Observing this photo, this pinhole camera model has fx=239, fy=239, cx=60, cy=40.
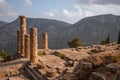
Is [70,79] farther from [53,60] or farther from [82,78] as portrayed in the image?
[53,60]

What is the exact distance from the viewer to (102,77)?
9.98 meters

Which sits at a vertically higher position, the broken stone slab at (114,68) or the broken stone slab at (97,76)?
the broken stone slab at (114,68)

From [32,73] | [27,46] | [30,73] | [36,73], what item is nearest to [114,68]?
[36,73]

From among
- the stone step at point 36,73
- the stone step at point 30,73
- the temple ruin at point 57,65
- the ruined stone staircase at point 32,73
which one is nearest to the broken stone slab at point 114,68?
the temple ruin at point 57,65

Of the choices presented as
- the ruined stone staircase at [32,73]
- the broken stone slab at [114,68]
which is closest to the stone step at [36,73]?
the ruined stone staircase at [32,73]

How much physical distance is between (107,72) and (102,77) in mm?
416

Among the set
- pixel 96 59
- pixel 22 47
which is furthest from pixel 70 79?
pixel 22 47

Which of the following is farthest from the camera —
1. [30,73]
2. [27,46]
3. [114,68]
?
[27,46]

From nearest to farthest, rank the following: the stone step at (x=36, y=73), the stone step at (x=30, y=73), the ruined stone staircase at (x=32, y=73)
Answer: the stone step at (x=36, y=73) < the ruined stone staircase at (x=32, y=73) < the stone step at (x=30, y=73)

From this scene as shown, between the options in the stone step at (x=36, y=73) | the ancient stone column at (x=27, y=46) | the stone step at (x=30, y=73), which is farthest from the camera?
the ancient stone column at (x=27, y=46)

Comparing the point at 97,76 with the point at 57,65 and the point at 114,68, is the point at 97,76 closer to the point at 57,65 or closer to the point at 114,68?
the point at 114,68

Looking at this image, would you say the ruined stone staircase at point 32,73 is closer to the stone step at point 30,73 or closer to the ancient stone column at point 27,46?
the stone step at point 30,73

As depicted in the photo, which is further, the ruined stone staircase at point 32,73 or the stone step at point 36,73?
the ruined stone staircase at point 32,73

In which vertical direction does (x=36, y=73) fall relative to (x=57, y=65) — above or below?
below
